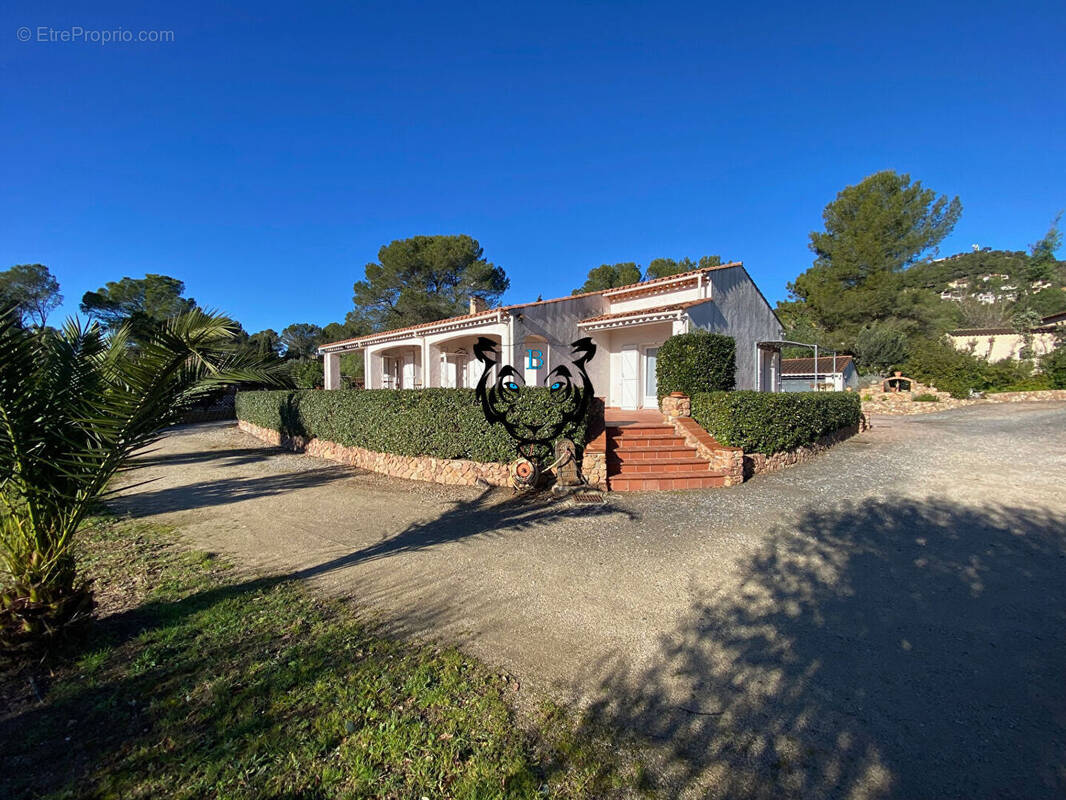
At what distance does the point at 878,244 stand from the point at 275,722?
38.6 metres

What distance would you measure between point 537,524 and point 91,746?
4.90m

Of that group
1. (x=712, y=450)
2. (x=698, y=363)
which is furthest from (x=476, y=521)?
(x=698, y=363)

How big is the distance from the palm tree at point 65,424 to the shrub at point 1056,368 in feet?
101

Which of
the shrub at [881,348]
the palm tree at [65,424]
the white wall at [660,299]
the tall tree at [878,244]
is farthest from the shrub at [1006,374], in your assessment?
the palm tree at [65,424]

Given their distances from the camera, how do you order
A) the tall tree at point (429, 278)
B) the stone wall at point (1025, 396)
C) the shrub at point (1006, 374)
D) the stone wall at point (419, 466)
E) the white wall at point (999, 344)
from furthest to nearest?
1. the tall tree at point (429, 278)
2. the white wall at point (999, 344)
3. the shrub at point (1006, 374)
4. the stone wall at point (1025, 396)
5. the stone wall at point (419, 466)

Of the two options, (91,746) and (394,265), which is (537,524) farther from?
(394,265)

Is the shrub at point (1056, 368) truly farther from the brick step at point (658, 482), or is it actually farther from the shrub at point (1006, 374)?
the brick step at point (658, 482)

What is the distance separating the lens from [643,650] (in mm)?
3502

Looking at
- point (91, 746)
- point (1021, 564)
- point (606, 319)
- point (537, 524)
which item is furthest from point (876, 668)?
point (606, 319)

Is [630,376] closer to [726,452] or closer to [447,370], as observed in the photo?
[726,452]

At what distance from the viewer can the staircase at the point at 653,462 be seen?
854cm

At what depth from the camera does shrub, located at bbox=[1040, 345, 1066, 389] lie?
2042cm

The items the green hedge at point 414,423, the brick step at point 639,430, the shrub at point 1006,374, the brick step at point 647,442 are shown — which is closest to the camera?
the green hedge at point 414,423

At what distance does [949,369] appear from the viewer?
22.2 metres
